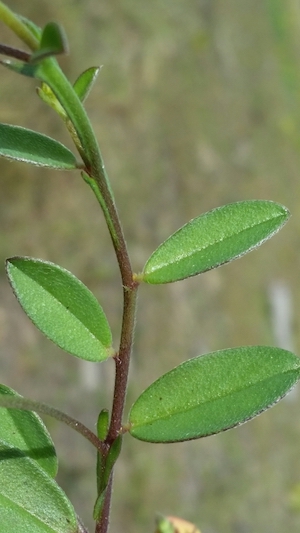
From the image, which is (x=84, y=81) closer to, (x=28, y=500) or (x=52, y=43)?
(x=52, y=43)

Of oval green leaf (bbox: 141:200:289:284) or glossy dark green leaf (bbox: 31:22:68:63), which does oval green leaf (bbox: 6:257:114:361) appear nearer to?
oval green leaf (bbox: 141:200:289:284)

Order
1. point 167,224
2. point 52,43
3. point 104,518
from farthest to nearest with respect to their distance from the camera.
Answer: point 167,224 < point 104,518 < point 52,43

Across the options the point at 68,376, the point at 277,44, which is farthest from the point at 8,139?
the point at 277,44

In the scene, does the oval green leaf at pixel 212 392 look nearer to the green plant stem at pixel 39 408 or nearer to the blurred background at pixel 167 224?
the green plant stem at pixel 39 408

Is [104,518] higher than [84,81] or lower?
lower

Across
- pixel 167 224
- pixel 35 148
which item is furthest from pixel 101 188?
pixel 167 224

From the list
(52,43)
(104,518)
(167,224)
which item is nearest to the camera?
(52,43)

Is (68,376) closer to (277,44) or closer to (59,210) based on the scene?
(59,210)
